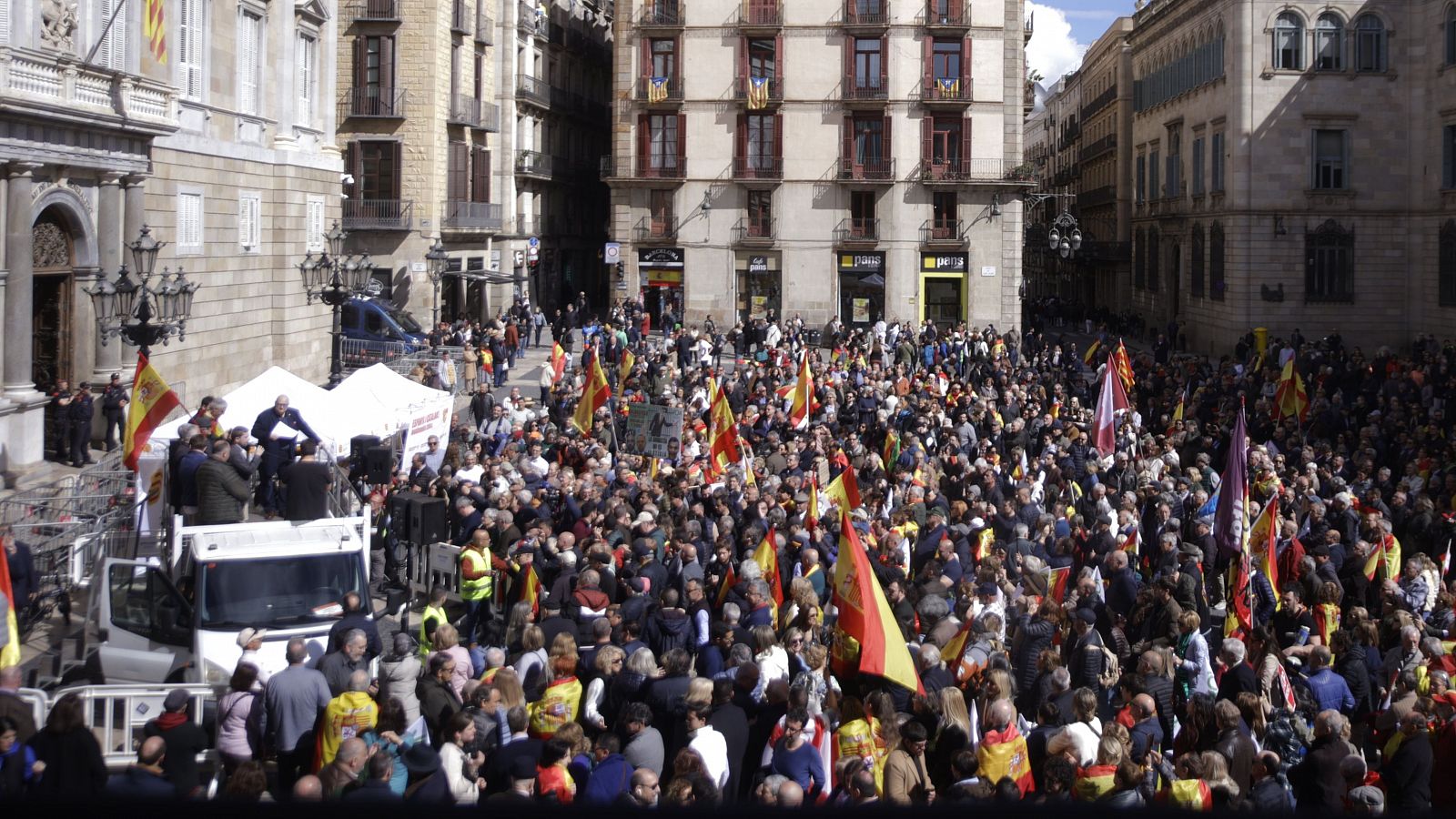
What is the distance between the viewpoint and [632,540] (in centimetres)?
1433

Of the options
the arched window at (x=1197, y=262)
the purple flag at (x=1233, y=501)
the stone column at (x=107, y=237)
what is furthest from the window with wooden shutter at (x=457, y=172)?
the purple flag at (x=1233, y=501)

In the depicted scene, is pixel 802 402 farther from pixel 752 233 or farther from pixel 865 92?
pixel 865 92

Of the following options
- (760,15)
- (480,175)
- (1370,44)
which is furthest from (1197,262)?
(480,175)

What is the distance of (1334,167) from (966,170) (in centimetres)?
1134

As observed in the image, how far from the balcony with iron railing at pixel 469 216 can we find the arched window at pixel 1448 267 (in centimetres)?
2959

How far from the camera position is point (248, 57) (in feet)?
93.8

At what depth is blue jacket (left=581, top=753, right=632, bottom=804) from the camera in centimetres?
800

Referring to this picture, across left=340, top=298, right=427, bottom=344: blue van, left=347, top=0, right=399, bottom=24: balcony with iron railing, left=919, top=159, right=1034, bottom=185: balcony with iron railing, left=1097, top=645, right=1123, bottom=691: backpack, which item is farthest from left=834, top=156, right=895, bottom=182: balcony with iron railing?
left=1097, top=645, right=1123, bottom=691: backpack

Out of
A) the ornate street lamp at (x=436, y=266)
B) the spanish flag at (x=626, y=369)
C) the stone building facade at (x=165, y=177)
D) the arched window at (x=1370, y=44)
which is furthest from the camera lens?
the ornate street lamp at (x=436, y=266)

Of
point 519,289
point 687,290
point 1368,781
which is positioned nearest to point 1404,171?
point 687,290

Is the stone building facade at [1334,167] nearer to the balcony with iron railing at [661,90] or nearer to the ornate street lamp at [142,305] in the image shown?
the balcony with iron railing at [661,90]

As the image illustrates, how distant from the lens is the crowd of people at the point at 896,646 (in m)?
8.25

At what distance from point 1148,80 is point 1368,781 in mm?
53733

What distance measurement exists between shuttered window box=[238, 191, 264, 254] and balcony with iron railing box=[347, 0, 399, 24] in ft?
56.1
